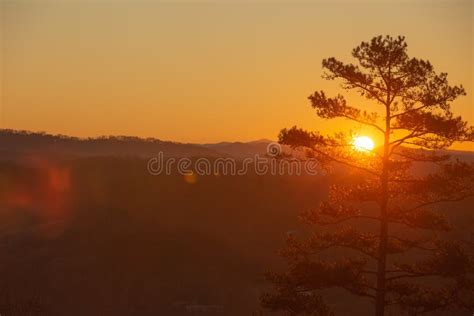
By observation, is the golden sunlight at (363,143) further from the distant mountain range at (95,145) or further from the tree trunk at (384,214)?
the distant mountain range at (95,145)

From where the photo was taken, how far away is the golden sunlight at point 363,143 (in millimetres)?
19000

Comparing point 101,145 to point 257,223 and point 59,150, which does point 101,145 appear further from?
point 257,223

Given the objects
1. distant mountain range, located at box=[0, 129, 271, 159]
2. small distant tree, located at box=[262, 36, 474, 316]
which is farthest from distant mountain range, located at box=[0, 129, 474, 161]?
small distant tree, located at box=[262, 36, 474, 316]

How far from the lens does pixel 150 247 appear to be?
4209 centimetres

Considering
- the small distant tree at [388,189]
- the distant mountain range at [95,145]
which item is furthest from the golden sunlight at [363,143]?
the distant mountain range at [95,145]

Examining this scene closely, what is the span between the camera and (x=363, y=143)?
754 inches

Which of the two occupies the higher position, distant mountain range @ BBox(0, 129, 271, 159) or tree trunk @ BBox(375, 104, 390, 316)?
distant mountain range @ BBox(0, 129, 271, 159)

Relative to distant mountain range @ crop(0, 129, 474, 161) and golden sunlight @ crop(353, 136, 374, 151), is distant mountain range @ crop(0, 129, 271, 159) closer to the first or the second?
distant mountain range @ crop(0, 129, 474, 161)

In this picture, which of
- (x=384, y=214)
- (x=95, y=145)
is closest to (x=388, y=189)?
(x=384, y=214)

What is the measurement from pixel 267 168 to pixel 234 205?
46.0ft

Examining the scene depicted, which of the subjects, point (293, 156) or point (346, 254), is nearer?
point (293, 156)

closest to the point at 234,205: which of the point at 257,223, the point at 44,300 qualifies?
the point at 257,223

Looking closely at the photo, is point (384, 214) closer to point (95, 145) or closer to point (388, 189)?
point (388, 189)

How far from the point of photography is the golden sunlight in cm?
1900
